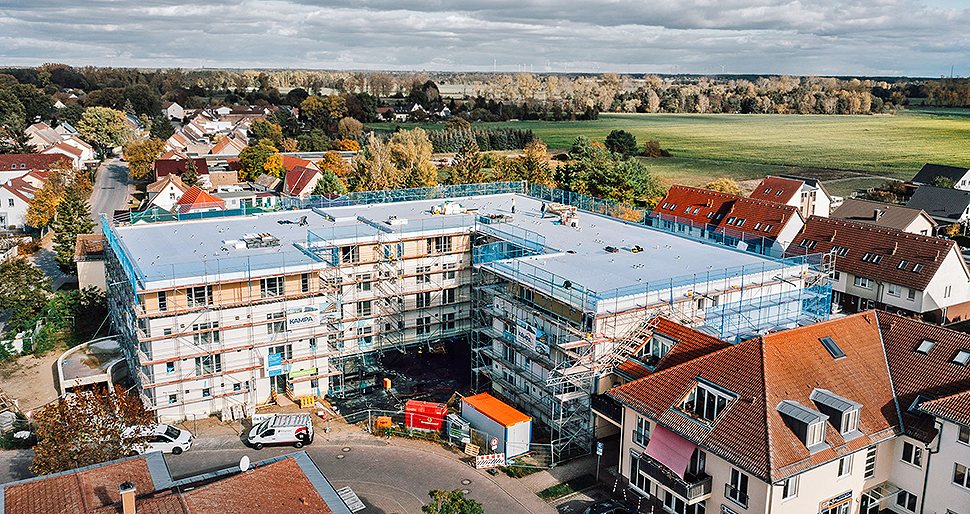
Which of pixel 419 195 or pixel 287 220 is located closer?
pixel 287 220

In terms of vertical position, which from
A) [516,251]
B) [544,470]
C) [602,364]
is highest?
[516,251]

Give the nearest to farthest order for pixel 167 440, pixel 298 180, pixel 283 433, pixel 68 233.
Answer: pixel 167 440, pixel 283 433, pixel 68 233, pixel 298 180

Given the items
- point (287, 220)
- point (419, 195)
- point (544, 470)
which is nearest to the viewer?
point (544, 470)

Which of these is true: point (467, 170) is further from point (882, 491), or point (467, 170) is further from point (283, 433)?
point (882, 491)

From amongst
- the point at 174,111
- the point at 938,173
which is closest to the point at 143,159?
the point at 174,111

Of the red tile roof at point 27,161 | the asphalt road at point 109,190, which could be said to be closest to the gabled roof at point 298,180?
the asphalt road at point 109,190

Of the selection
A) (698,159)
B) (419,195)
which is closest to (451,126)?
(698,159)

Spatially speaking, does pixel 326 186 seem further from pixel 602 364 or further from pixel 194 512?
pixel 194 512
